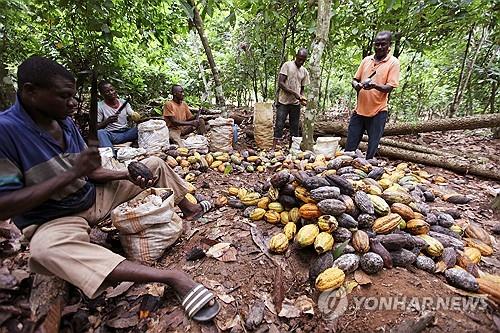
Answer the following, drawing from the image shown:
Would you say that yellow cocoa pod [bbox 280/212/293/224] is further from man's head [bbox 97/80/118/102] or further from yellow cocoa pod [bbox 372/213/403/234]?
man's head [bbox 97/80/118/102]

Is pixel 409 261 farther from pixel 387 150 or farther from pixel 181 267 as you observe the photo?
pixel 387 150

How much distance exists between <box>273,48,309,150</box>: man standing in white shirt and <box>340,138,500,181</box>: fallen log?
1.34m

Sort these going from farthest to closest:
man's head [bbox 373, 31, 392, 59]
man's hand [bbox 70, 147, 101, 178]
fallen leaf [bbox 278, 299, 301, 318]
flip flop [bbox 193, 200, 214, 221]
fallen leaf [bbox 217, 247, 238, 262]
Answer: man's head [bbox 373, 31, 392, 59] → flip flop [bbox 193, 200, 214, 221] → fallen leaf [bbox 217, 247, 238, 262] → fallen leaf [bbox 278, 299, 301, 318] → man's hand [bbox 70, 147, 101, 178]

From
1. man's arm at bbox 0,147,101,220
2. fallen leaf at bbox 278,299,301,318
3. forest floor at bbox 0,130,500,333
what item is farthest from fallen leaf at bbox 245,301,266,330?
man's arm at bbox 0,147,101,220

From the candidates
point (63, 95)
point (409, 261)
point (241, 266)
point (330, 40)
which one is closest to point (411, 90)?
point (330, 40)

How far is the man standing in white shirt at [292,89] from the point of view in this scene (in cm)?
505

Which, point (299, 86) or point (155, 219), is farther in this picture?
point (299, 86)

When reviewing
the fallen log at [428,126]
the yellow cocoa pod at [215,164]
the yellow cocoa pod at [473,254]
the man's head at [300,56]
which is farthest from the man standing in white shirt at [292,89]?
the yellow cocoa pod at [473,254]

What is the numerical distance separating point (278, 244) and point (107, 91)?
3.73 metres

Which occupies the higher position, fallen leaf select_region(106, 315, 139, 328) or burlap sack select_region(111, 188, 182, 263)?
burlap sack select_region(111, 188, 182, 263)

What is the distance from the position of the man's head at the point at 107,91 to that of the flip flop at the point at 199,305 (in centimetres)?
379

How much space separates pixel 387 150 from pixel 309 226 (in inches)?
138

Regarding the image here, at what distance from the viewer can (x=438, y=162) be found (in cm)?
443

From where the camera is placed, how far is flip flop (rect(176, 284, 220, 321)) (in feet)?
5.14
